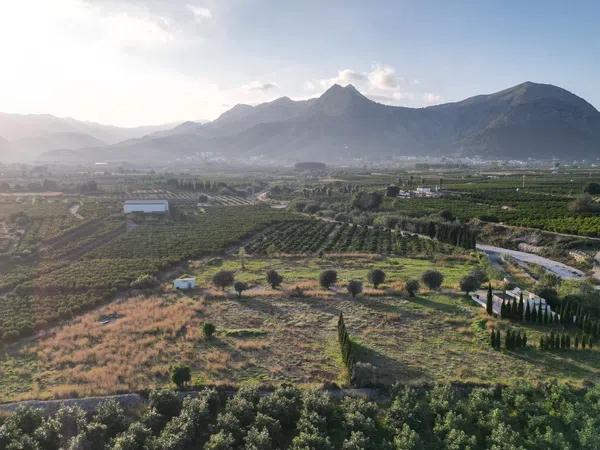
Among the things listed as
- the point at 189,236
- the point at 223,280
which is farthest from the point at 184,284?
the point at 189,236

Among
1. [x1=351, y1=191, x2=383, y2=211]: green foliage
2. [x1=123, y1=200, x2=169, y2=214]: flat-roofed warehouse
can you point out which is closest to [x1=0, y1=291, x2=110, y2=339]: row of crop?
[x1=123, y1=200, x2=169, y2=214]: flat-roofed warehouse

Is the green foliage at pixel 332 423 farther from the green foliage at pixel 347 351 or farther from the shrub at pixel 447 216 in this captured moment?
the shrub at pixel 447 216

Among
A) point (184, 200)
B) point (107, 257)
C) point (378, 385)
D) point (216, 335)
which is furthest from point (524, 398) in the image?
→ point (184, 200)

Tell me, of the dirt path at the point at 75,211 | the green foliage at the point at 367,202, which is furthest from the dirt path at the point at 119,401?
the green foliage at the point at 367,202

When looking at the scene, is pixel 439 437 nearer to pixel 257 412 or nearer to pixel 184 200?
pixel 257 412

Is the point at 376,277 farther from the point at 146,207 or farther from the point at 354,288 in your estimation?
the point at 146,207
